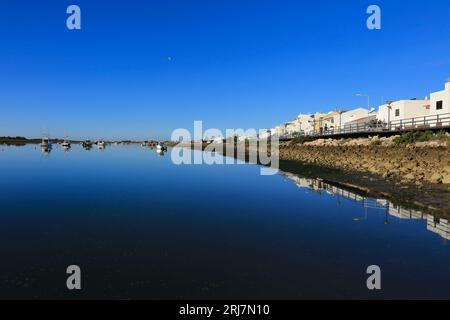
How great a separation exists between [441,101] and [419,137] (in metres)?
16.6

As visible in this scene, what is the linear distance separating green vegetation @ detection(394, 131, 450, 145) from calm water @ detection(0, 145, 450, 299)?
17.8m

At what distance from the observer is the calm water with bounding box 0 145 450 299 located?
846 centimetres

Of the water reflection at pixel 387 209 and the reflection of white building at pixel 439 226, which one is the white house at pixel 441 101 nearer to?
the water reflection at pixel 387 209

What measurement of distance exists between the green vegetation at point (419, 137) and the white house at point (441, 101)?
12.9 metres

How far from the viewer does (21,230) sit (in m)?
13.7

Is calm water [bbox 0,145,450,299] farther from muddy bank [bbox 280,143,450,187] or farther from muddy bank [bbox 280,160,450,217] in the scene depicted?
muddy bank [bbox 280,143,450,187]

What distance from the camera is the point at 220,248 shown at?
11.6m

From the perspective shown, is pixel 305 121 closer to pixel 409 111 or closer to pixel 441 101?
pixel 409 111

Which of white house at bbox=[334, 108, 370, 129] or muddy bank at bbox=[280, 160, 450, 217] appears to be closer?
muddy bank at bbox=[280, 160, 450, 217]

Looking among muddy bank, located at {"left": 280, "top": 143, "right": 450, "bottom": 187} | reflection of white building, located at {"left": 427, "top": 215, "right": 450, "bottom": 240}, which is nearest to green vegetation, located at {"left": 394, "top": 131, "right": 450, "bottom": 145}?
muddy bank, located at {"left": 280, "top": 143, "right": 450, "bottom": 187}

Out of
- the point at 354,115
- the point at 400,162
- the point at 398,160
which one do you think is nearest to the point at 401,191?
the point at 400,162
